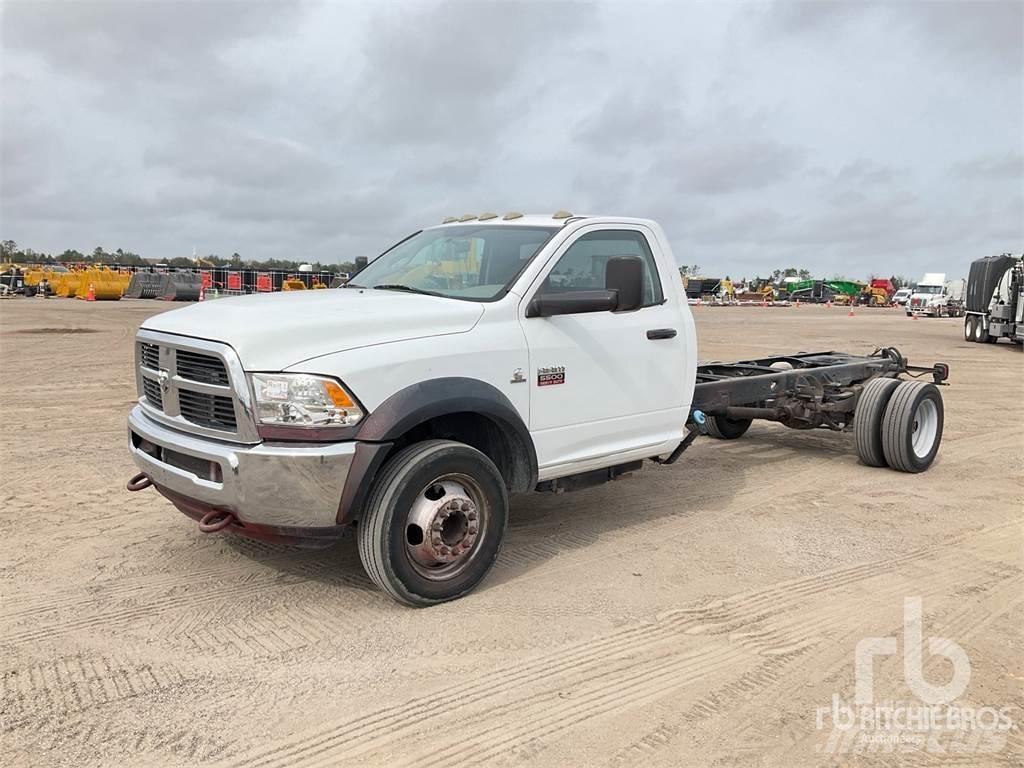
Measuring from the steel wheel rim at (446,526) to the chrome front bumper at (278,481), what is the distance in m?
0.47

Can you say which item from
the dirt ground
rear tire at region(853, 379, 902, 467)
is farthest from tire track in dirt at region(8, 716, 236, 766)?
rear tire at region(853, 379, 902, 467)

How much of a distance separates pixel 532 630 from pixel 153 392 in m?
2.48

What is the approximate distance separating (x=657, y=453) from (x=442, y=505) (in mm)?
1918

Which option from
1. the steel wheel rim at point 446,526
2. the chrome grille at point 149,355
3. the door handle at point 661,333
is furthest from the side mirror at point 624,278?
the chrome grille at point 149,355

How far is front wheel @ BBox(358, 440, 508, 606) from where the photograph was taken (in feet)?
13.5

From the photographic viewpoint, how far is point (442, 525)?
4363mm

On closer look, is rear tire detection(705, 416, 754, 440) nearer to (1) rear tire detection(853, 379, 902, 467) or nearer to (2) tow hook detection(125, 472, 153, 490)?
(1) rear tire detection(853, 379, 902, 467)

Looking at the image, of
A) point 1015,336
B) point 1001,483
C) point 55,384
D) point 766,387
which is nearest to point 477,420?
point 766,387

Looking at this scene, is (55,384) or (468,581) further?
(55,384)

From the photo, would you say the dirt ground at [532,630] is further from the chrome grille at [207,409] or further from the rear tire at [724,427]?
the rear tire at [724,427]

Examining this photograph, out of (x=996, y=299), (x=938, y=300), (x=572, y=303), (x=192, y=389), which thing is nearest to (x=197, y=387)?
(x=192, y=389)

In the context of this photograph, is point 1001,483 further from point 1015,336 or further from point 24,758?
point 1015,336

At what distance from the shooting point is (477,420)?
474 cm

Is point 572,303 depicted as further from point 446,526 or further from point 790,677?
point 790,677
